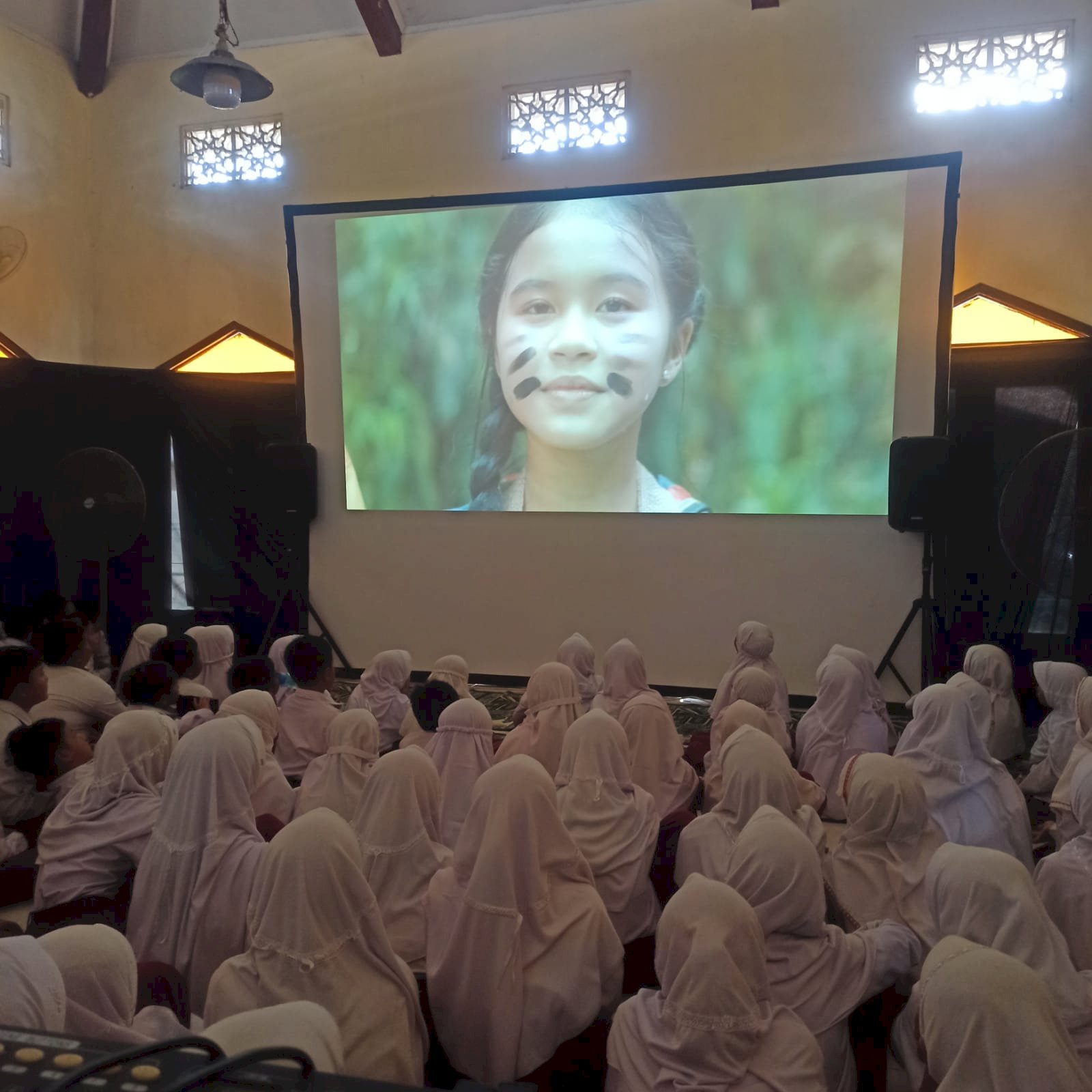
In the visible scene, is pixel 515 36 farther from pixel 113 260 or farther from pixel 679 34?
pixel 113 260

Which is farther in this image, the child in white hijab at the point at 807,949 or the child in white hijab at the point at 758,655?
the child in white hijab at the point at 758,655

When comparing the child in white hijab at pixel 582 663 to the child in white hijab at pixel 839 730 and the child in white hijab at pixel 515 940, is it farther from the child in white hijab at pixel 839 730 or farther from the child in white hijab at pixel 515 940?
the child in white hijab at pixel 515 940

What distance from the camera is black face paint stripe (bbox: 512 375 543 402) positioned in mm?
5316

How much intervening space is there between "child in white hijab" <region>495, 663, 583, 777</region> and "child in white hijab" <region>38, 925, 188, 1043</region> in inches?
66.4

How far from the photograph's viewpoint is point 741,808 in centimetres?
218

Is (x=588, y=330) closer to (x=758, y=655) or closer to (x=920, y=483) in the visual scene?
(x=920, y=483)

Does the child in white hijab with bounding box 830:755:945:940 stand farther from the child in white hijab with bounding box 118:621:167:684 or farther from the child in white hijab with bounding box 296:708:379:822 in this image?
the child in white hijab with bounding box 118:621:167:684

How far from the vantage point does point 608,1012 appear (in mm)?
1823

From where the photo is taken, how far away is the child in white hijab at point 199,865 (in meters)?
1.93

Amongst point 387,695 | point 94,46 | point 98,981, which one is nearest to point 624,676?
point 387,695

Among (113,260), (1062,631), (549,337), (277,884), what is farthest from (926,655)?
(113,260)

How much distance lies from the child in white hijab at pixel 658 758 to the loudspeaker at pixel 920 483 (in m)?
2.20

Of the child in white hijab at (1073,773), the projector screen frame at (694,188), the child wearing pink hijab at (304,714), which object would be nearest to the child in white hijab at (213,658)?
the child wearing pink hijab at (304,714)

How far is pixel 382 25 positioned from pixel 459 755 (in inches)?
191
